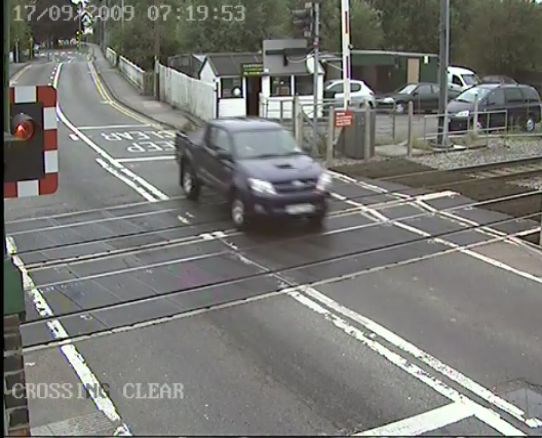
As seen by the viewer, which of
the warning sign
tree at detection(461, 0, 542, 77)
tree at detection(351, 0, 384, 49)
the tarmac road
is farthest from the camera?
tree at detection(351, 0, 384, 49)

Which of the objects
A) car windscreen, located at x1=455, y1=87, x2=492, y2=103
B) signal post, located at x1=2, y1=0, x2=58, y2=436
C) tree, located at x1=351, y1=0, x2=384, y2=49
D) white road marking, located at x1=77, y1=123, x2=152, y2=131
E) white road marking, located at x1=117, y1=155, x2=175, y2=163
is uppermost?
tree, located at x1=351, y1=0, x2=384, y2=49

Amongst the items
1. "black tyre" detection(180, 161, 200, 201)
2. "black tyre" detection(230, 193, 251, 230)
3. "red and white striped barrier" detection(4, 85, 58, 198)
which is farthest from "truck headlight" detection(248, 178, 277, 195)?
"red and white striped barrier" detection(4, 85, 58, 198)

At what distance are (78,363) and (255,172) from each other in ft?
19.7

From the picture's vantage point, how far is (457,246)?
11641mm

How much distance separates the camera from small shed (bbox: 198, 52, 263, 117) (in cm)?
3097

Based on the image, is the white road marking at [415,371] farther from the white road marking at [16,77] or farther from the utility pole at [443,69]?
the utility pole at [443,69]

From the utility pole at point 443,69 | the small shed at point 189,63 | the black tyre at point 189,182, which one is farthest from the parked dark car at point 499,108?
the small shed at point 189,63

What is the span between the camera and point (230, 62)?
1312 inches

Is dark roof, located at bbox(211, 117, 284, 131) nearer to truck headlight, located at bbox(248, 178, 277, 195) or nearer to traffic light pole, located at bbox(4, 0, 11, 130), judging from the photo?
truck headlight, located at bbox(248, 178, 277, 195)

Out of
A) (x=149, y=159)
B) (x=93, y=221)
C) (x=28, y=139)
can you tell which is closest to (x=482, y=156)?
(x=149, y=159)

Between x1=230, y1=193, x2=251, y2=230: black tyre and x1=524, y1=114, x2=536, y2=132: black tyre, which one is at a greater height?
x1=524, y1=114, x2=536, y2=132: black tyre

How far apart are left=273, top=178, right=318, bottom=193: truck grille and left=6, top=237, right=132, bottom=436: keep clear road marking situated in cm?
417

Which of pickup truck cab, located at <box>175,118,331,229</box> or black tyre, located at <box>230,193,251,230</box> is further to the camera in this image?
black tyre, located at <box>230,193,251,230</box>

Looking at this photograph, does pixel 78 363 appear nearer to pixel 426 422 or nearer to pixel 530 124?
pixel 426 422
